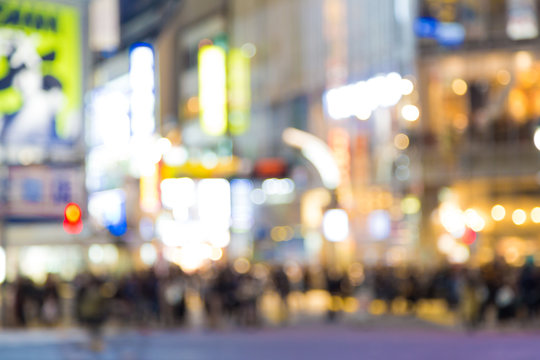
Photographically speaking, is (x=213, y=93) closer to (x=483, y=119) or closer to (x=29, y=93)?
(x=483, y=119)

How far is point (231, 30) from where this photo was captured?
194 ft

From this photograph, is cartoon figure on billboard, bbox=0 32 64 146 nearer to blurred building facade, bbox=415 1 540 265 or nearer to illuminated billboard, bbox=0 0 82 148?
illuminated billboard, bbox=0 0 82 148

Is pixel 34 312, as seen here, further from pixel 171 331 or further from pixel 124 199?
pixel 124 199

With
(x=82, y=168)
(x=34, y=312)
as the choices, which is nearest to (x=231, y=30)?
(x=34, y=312)

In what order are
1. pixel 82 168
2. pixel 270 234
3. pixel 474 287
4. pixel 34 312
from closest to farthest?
pixel 82 168, pixel 474 287, pixel 34 312, pixel 270 234

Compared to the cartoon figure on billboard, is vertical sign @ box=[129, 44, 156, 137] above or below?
above

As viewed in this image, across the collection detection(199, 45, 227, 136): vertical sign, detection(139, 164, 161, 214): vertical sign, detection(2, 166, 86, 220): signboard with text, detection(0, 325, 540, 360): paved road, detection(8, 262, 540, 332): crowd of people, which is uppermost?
detection(199, 45, 227, 136): vertical sign

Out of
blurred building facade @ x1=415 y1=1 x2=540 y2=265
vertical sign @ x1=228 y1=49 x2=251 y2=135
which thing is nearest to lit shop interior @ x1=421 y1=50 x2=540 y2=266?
blurred building facade @ x1=415 y1=1 x2=540 y2=265

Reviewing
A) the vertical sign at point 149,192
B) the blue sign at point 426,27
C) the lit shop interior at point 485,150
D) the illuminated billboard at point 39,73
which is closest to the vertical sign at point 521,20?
the lit shop interior at point 485,150

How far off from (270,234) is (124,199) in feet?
31.3

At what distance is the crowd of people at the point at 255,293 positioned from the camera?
89.1ft

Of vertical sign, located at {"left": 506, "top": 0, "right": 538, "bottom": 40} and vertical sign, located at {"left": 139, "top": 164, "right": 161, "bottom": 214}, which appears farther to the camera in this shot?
vertical sign, located at {"left": 139, "top": 164, "right": 161, "bottom": 214}

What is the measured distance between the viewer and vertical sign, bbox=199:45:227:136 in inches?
2066

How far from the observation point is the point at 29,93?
11258 millimetres
